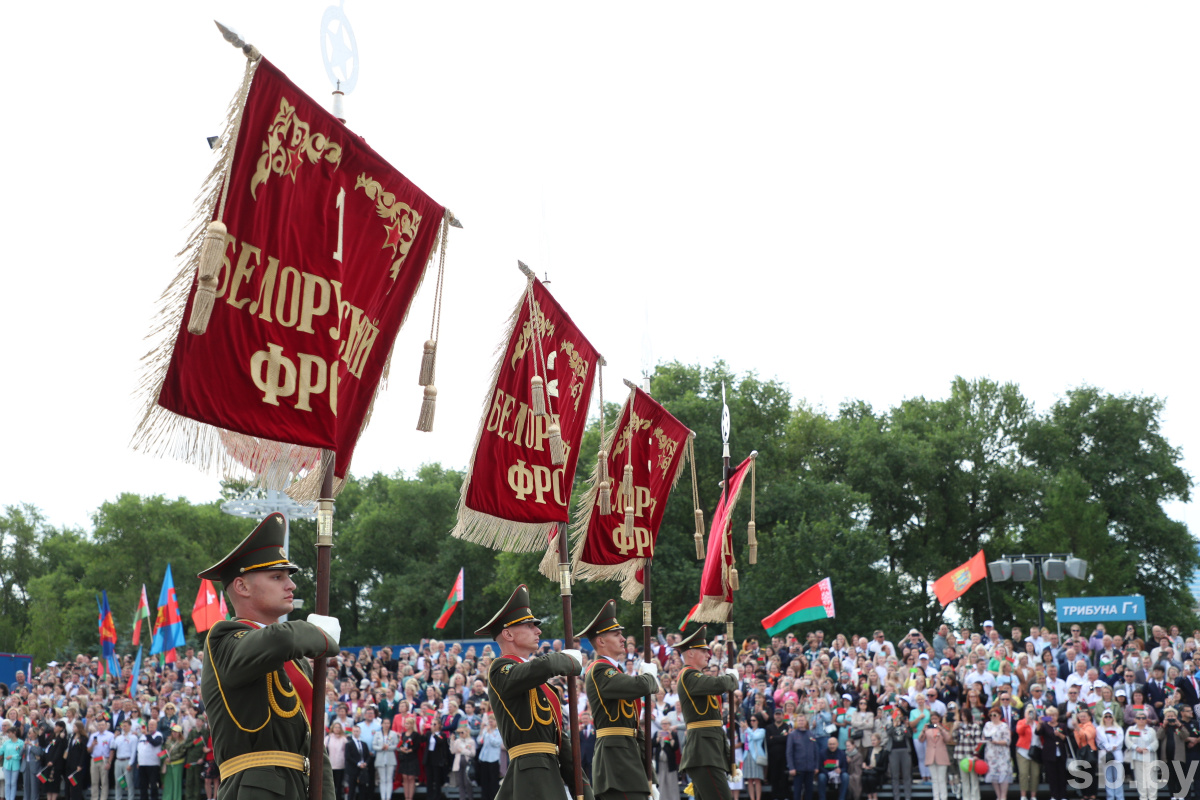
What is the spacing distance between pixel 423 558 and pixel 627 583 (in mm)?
46302

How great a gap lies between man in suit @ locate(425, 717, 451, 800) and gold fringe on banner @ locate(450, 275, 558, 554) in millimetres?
10322

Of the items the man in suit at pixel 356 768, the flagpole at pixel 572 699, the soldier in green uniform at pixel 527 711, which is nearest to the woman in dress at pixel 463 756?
the man in suit at pixel 356 768

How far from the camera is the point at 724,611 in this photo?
37.9 ft

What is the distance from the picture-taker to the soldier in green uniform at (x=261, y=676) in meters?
4.19

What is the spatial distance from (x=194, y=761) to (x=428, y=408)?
15.7 m

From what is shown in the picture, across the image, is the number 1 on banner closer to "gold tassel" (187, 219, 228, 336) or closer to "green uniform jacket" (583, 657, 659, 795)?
"gold tassel" (187, 219, 228, 336)

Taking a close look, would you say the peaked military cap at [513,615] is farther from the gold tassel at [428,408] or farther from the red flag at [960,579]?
the red flag at [960,579]

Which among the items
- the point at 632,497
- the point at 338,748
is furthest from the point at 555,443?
the point at 338,748

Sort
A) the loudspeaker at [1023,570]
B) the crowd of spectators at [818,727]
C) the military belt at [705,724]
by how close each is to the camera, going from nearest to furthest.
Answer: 1. the military belt at [705,724]
2. the crowd of spectators at [818,727]
3. the loudspeaker at [1023,570]

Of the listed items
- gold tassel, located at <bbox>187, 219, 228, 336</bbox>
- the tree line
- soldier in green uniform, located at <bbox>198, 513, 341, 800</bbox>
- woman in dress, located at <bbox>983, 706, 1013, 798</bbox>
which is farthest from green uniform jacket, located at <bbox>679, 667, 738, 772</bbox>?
the tree line

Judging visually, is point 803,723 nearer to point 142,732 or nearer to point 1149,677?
point 1149,677

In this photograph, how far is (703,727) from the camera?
1006 cm

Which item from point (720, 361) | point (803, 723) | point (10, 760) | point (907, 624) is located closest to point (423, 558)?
point (720, 361)

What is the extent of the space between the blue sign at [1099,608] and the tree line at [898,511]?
10961 mm
